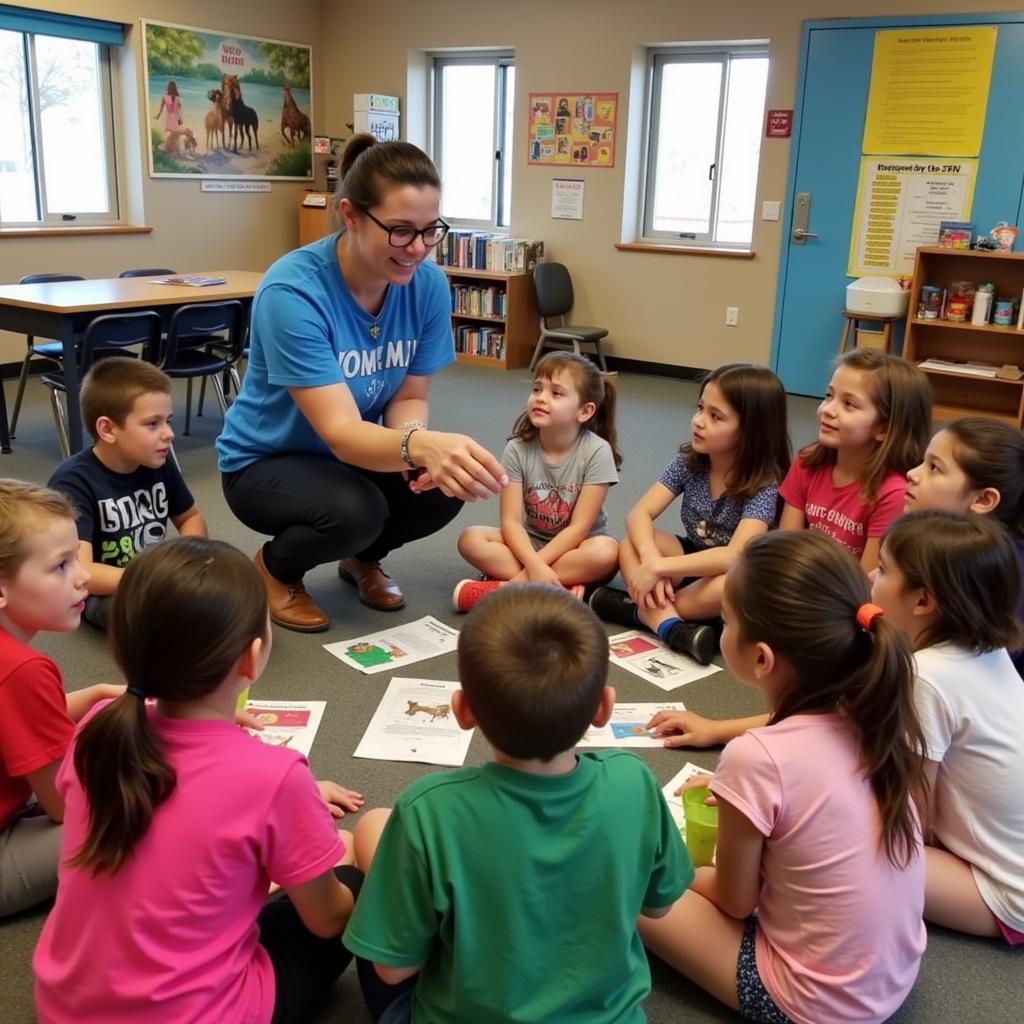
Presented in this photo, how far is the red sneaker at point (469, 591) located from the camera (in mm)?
2646

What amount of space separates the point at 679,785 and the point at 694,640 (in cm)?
59

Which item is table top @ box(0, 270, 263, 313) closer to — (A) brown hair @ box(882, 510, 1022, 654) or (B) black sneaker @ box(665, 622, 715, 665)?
(B) black sneaker @ box(665, 622, 715, 665)

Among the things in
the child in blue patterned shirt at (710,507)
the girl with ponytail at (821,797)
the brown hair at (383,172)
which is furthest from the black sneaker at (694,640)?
the brown hair at (383,172)

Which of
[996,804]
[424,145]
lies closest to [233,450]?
[996,804]

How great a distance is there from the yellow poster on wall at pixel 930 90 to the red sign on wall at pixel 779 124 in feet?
1.41

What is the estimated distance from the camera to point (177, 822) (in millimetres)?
1024

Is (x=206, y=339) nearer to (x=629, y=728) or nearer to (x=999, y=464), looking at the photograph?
(x=629, y=728)

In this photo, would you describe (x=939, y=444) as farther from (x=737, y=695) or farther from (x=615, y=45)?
(x=615, y=45)

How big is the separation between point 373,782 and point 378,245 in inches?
45.9

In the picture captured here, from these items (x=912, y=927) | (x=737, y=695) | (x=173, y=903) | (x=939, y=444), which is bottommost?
(x=737, y=695)

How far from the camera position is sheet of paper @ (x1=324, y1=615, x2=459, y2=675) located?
237 cm

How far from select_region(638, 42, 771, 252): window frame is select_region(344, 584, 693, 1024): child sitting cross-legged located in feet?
17.6

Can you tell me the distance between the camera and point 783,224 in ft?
18.8

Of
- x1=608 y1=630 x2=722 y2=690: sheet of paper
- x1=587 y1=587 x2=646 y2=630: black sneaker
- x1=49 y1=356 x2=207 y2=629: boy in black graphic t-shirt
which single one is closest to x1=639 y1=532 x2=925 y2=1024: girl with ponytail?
x1=608 y1=630 x2=722 y2=690: sheet of paper
